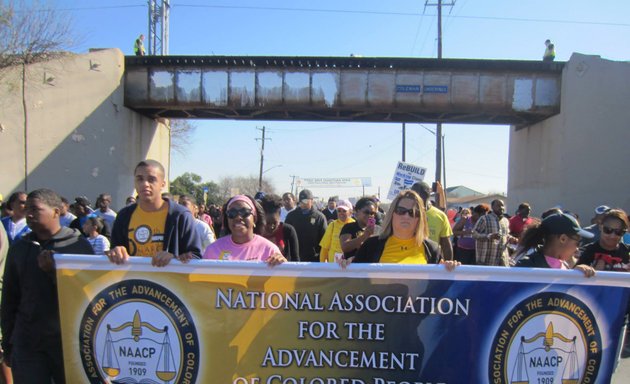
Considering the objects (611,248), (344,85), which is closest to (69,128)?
(344,85)

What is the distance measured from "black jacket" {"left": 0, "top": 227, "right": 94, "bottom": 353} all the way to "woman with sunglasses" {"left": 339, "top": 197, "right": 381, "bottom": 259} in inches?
116

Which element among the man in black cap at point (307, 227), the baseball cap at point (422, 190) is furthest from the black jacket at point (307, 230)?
the baseball cap at point (422, 190)

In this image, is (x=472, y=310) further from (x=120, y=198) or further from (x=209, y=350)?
(x=120, y=198)

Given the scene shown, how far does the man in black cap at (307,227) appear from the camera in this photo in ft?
23.2

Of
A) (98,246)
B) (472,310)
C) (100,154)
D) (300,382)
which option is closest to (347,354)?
(300,382)

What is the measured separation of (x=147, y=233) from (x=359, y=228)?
278 cm

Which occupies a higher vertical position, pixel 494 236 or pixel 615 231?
pixel 615 231

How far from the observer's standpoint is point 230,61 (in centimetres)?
1773

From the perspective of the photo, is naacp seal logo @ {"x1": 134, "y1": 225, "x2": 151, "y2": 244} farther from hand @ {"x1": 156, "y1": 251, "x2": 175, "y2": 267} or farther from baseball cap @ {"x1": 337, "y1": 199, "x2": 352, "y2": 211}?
baseball cap @ {"x1": 337, "y1": 199, "x2": 352, "y2": 211}

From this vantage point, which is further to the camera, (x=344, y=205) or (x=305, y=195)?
(x=305, y=195)

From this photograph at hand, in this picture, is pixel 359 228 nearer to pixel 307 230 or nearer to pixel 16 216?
pixel 307 230

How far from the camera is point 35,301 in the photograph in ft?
9.65

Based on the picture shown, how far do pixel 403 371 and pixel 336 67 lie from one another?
53.3 ft

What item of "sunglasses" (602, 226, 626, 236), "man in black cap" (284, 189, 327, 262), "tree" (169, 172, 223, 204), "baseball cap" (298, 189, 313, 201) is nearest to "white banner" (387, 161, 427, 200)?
"baseball cap" (298, 189, 313, 201)
